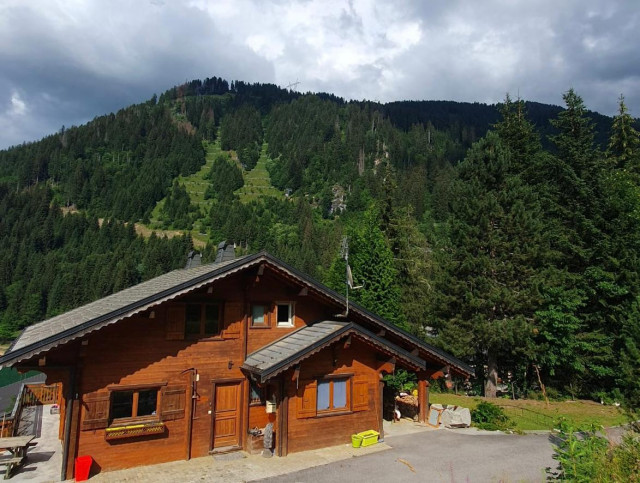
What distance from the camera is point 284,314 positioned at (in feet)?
54.3

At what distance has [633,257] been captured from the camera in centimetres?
2603

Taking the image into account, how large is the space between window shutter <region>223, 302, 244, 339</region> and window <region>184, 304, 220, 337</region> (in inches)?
11.4

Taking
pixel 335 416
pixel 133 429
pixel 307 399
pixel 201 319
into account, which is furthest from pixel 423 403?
pixel 133 429

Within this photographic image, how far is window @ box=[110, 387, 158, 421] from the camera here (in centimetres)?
1334

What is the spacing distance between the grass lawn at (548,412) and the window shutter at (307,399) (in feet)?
29.6

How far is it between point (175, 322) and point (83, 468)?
15.7 feet

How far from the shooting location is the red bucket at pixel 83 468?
39.3 ft

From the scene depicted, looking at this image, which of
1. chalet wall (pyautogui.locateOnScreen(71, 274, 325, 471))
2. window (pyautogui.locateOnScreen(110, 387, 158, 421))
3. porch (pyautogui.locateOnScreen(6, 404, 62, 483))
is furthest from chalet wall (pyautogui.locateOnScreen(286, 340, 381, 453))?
porch (pyautogui.locateOnScreen(6, 404, 62, 483))

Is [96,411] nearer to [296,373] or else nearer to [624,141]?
[296,373]

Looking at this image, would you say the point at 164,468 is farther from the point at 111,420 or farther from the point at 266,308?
the point at 266,308

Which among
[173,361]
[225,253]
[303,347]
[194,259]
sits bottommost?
[173,361]

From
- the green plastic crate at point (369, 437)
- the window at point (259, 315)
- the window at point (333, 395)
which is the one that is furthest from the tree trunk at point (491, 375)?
the window at point (259, 315)

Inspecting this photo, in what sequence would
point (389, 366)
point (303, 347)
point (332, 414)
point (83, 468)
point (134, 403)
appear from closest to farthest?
point (83, 468)
point (134, 403)
point (303, 347)
point (332, 414)
point (389, 366)

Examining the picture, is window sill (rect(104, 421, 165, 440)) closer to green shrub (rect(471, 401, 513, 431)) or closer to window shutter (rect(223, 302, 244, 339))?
window shutter (rect(223, 302, 244, 339))
